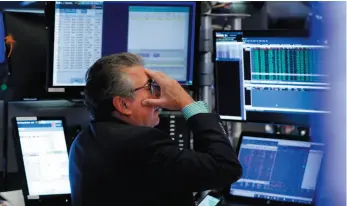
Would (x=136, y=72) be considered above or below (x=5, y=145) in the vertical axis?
above

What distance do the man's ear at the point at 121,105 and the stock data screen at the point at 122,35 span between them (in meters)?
0.65

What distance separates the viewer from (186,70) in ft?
6.28

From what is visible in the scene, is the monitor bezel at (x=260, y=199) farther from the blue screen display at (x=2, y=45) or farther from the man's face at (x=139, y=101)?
the blue screen display at (x=2, y=45)

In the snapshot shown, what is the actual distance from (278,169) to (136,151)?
0.76 meters

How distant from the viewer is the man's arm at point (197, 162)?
3.91ft

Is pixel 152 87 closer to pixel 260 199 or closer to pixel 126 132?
pixel 126 132

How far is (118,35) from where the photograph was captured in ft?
6.13

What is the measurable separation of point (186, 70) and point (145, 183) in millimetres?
793

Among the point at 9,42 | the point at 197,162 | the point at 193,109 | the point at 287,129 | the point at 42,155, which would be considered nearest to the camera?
the point at 197,162

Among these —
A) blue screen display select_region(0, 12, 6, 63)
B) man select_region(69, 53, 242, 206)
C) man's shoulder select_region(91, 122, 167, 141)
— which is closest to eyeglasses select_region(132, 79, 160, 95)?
man select_region(69, 53, 242, 206)

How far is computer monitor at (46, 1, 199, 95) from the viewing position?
1836 mm

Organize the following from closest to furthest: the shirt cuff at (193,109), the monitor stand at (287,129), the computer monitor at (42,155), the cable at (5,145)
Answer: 1. the shirt cuff at (193,109)
2. the computer monitor at (42,155)
3. the cable at (5,145)
4. the monitor stand at (287,129)

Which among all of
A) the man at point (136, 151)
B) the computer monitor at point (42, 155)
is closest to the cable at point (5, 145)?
the computer monitor at point (42, 155)

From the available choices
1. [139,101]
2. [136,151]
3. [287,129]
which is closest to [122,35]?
[139,101]
